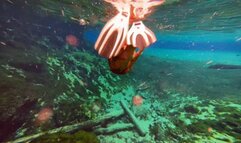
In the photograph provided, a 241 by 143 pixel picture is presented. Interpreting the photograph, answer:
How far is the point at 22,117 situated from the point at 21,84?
88.0 inches

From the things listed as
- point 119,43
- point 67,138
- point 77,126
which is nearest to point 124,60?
point 119,43

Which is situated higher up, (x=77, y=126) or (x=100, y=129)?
(x=77, y=126)

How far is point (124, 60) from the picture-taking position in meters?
3.59

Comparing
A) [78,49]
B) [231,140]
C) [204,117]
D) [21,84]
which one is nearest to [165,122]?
[204,117]

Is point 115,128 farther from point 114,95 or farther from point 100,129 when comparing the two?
point 114,95

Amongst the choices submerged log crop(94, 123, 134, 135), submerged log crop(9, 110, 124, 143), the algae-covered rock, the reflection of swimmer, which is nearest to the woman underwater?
the reflection of swimmer

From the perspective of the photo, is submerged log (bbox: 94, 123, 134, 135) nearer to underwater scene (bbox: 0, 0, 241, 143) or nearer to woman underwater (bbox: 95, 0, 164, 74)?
underwater scene (bbox: 0, 0, 241, 143)

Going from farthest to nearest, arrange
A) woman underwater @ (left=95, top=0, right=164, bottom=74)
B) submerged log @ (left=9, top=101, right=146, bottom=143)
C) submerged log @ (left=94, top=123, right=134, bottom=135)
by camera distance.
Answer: submerged log @ (left=94, top=123, right=134, bottom=135) < submerged log @ (left=9, top=101, right=146, bottom=143) < woman underwater @ (left=95, top=0, right=164, bottom=74)

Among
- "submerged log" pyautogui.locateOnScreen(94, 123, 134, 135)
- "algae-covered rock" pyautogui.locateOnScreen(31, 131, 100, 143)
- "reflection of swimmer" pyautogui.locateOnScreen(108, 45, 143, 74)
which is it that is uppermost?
"reflection of swimmer" pyautogui.locateOnScreen(108, 45, 143, 74)

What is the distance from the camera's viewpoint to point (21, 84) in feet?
34.6

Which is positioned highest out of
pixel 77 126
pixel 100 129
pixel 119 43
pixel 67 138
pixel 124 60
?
pixel 119 43

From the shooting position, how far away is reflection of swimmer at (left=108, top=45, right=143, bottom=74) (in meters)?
3.58

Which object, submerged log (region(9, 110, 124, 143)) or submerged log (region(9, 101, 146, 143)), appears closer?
submerged log (region(9, 110, 124, 143))

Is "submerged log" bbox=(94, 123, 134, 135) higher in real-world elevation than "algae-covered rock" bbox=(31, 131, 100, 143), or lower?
higher
